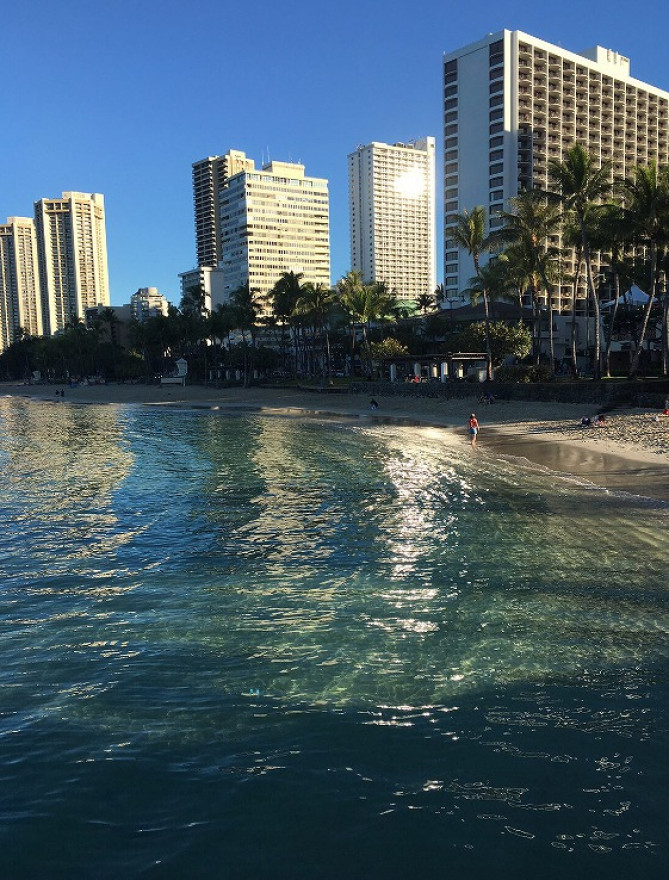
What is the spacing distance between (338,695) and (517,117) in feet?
439

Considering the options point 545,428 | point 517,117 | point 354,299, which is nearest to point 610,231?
point 545,428

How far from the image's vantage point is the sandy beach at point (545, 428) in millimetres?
24547

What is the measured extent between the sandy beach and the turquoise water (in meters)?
6.37

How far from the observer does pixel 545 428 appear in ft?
123

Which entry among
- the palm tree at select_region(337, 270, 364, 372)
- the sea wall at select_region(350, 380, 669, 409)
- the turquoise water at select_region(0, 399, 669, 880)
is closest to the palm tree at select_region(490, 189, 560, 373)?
the sea wall at select_region(350, 380, 669, 409)

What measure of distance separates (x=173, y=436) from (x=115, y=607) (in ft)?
106

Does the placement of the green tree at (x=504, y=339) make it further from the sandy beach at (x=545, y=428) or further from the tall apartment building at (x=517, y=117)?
the tall apartment building at (x=517, y=117)

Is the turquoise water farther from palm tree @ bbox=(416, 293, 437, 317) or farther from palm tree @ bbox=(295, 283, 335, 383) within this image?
palm tree @ bbox=(416, 293, 437, 317)

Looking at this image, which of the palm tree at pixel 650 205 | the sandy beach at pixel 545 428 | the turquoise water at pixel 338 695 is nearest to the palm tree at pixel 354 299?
the sandy beach at pixel 545 428

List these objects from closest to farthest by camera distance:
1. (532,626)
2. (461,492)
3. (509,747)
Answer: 1. (509,747)
2. (532,626)
3. (461,492)

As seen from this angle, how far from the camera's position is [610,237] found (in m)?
46.9

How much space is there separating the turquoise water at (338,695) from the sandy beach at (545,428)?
6366mm

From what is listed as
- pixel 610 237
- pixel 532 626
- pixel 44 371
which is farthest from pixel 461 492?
pixel 44 371

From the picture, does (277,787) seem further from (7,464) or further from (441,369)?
(441,369)
